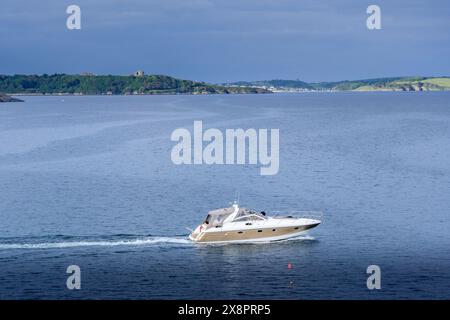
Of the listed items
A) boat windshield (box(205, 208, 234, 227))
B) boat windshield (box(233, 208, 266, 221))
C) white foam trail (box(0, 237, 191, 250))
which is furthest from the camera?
boat windshield (box(233, 208, 266, 221))

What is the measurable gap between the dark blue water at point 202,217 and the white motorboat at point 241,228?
3.06 ft

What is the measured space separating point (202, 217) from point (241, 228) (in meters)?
10.2

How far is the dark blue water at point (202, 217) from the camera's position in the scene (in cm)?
5269

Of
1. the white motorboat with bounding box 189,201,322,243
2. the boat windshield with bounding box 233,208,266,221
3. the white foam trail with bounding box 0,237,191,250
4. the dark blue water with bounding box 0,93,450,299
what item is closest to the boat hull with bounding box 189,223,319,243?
the white motorboat with bounding box 189,201,322,243

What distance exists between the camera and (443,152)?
130 meters

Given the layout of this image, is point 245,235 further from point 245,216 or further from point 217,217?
point 217,217

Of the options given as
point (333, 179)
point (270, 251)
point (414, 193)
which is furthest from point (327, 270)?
point (333, 179)

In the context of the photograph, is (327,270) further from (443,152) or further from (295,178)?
(443,152)

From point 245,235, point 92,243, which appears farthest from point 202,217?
point 92,243

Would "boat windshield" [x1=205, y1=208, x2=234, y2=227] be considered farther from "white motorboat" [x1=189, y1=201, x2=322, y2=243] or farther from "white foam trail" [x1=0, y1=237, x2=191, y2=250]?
"white foam trail" [x1=0, y1=237, x2=191, y2=250]

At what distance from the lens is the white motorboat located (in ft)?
209

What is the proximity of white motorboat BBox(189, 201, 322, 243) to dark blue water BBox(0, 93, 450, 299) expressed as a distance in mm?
934

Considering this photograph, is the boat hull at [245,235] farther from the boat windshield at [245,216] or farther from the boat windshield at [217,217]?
the boat windshield at [245,216]

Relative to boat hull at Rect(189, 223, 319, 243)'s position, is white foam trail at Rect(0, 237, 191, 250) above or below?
below
